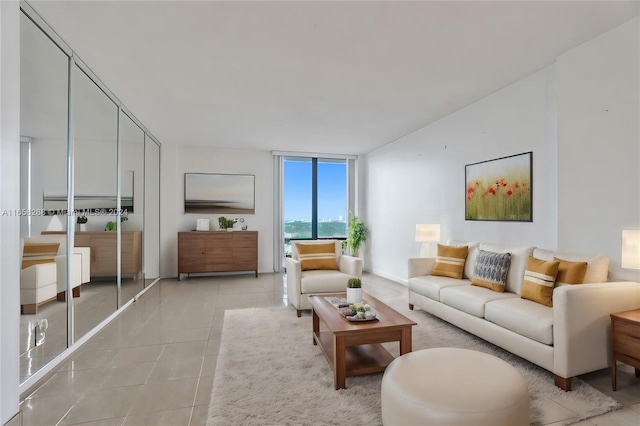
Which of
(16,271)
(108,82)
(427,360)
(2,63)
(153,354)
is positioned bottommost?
(153,354)

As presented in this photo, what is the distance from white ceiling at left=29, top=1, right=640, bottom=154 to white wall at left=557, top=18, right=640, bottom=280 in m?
0.21

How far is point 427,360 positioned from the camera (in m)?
1.87

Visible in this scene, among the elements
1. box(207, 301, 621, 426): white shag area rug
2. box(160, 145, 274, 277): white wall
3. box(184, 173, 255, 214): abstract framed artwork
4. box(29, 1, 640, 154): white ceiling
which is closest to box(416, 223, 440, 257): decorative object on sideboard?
box(207, 301, 621, 426): white shag area rug

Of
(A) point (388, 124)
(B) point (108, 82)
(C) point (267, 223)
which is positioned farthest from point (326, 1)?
(C) point (267, 223)

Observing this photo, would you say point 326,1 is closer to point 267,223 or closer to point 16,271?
point 16,271

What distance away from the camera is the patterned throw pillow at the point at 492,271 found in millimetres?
3238

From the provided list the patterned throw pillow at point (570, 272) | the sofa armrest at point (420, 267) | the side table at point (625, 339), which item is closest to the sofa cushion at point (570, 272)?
the patterned throw pillow at point (570, 272)

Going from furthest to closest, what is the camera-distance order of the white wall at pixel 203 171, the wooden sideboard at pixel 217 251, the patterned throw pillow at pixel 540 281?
the white wall at pixel 203 171, the wooden sideboard at pixel 217 251, the patterned throw pillow at pixel 540 281

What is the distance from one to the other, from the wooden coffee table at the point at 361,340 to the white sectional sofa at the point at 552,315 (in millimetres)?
938

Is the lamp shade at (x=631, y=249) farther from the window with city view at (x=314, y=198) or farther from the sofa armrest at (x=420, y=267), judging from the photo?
the window with city view at (x=314, y=198)

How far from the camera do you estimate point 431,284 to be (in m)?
3.76

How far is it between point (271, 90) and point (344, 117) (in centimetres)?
140

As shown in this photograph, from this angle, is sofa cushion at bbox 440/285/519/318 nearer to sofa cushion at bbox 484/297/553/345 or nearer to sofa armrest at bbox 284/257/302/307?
sofa cushion at bbox 484/297/553/345

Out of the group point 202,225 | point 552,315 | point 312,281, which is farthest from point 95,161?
point 552,315
